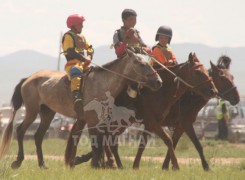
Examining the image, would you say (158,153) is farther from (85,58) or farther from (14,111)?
(85,58)

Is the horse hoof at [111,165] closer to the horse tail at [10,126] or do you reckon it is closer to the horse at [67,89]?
the horse at [67,89]

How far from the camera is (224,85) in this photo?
15.9m

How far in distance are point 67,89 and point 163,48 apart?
2201 millimetres

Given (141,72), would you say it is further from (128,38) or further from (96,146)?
(96,146)

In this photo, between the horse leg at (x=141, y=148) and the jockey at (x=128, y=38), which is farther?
the horse leg at (x=141, y=148)

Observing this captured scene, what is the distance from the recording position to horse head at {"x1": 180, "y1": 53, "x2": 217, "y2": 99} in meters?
14.7

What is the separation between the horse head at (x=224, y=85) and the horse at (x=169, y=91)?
47.0 inches

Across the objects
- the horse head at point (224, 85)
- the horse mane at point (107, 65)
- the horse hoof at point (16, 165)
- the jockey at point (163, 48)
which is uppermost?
the jockey at point (163, 48)

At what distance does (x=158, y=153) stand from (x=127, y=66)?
9.23m

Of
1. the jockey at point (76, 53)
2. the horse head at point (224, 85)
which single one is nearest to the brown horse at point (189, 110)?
the horse head at point (224, 85)

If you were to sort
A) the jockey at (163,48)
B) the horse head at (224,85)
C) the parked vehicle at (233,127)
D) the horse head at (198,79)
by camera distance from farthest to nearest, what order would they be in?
the parked vehicle at (233,127)
the horse head at (224,85)
the jockey at (163,48)
the horse head at (198,79)

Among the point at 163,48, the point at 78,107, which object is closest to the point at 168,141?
the point at 78,107

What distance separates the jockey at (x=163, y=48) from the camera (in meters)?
15.5

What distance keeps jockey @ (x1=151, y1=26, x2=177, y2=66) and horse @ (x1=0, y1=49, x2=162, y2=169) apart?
1441mm
